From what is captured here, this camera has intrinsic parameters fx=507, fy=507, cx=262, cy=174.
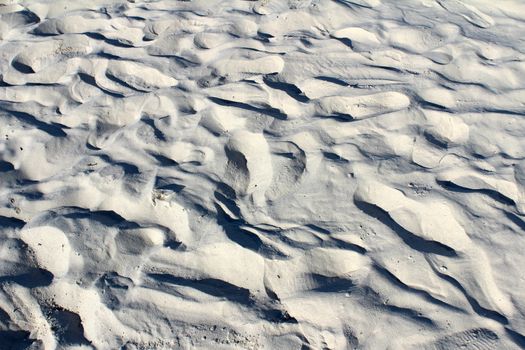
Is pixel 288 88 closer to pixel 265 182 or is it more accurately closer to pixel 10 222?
pixel 265 182

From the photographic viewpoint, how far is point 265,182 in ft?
9.43

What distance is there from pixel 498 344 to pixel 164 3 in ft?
12.2

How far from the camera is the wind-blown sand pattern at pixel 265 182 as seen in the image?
2330 millimetres

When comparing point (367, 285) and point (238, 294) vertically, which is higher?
point (367, 285)

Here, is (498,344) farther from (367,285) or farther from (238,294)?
(238,294)

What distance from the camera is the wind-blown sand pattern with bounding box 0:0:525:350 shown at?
7.64 ft

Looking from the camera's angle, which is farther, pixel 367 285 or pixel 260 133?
pixel 260 133

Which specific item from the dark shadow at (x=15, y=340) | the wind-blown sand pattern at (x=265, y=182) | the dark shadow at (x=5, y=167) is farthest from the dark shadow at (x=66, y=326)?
the dark shadow at (x=5, y=167)

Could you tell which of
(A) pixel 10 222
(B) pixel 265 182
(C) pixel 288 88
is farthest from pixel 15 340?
(C) pixel 288 88

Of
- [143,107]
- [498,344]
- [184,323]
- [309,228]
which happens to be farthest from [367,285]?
[143,107]

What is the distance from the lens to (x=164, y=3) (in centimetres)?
448

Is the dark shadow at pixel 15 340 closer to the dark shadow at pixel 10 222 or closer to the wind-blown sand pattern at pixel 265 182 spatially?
the wind-blown sand pattern at pixel 265 182

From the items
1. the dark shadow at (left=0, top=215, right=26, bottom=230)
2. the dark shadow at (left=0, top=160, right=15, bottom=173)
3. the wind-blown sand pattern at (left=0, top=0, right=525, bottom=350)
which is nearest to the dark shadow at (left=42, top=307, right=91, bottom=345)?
the wind-blown sand pattern at (left=0, top=0, right=525, bottom=350)

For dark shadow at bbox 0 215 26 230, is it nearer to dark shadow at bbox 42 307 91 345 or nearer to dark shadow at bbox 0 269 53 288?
dark shadow at bbox 0 269 53 288
